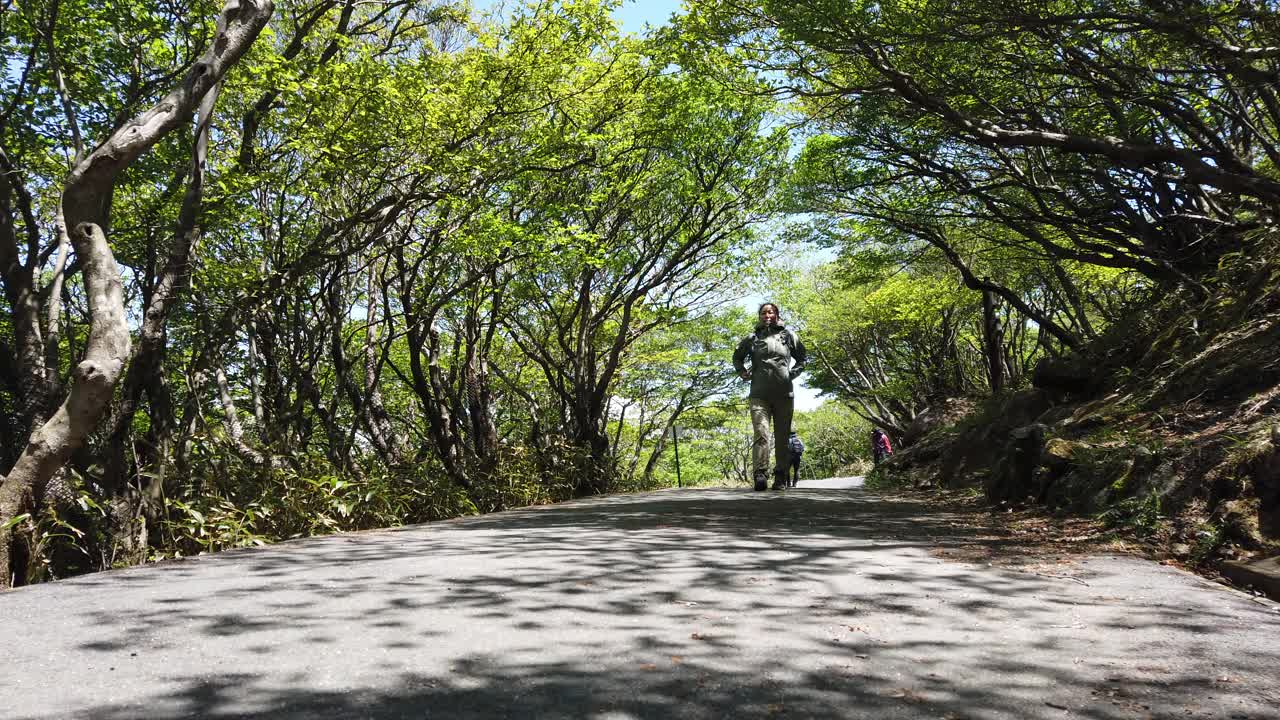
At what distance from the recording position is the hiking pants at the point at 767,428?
32.5 feet

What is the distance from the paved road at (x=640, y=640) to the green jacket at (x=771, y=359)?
553cm

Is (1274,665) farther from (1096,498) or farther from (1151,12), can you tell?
(1151,12)

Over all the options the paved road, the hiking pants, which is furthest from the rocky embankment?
the hiking pants

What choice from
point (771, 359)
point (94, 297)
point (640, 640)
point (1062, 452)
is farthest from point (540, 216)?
point (640, 640)

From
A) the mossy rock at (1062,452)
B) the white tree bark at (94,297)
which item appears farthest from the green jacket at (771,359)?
the white tree bark at (94,297)

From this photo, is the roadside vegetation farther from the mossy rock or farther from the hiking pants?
the hiking pants

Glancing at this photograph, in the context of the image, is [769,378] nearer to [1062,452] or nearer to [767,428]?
[767,428]

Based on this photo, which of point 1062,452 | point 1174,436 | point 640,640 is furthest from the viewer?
point 1062,452

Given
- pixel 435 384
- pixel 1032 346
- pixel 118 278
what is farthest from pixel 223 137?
pixel 1032 346

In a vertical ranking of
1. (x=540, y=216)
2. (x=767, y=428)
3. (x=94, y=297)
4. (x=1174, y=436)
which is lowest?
(x=1174, y=436)

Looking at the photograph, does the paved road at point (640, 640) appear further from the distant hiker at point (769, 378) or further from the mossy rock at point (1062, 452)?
the distant hiker at point (769, 378)

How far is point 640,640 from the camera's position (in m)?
2.65

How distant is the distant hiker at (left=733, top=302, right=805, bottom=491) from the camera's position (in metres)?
9.88

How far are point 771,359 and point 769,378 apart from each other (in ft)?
0.81
